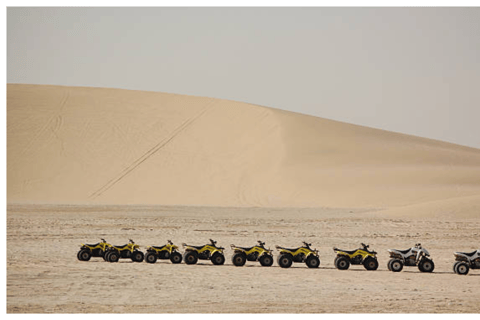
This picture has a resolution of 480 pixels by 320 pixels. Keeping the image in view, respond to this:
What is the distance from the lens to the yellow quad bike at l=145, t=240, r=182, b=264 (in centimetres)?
1952

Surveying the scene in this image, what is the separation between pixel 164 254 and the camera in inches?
775

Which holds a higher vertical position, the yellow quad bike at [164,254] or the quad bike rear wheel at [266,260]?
the yellow quad bike at [164,254]

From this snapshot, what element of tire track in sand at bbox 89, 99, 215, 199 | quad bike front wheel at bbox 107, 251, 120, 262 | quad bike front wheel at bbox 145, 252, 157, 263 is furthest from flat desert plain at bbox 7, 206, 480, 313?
tire track in sand at bbox 89, 99, 215, 199

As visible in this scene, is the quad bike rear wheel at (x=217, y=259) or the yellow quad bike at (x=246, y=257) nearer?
the yellow quad bike at (x=246, y=257)

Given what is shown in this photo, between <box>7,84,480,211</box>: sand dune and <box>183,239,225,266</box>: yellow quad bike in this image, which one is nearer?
<box>183,239,225,266</box>: yellow quad bike

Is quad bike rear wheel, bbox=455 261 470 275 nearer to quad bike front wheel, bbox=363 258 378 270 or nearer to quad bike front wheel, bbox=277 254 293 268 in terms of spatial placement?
quad bike front wheel, bbox=363 258 378 270

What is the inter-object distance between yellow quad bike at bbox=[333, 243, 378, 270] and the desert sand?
0.25 meters

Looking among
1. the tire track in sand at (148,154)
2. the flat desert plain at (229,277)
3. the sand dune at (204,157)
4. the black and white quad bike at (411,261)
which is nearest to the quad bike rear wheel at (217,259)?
the flat desert plain at (229,277)

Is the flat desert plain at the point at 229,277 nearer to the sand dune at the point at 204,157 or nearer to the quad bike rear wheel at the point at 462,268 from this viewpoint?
the quad bike rear wheel at the point at 462,268

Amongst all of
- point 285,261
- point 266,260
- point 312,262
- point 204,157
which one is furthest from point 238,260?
point 204,157

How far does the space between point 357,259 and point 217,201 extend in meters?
28.8

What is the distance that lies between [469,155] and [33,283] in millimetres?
55111

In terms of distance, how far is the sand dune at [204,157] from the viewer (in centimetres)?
4884
